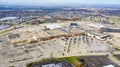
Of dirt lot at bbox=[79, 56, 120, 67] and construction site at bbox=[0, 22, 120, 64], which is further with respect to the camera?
construction site at bbox=[0, 22, 120, 64]

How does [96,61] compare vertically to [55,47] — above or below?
below

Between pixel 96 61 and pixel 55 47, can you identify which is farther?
pixel 55 47

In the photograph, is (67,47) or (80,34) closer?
(67,47)

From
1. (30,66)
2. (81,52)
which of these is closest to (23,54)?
(30,66)

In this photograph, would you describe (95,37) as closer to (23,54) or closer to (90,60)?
(90,60)

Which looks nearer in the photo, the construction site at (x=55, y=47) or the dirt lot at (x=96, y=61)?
the dirt lot at (x=96, y=61)

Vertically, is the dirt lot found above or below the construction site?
below

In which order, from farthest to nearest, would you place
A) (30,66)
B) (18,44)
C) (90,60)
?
(18,44)
(90,60)
(30,66)

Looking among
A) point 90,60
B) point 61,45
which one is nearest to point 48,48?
point 61,45

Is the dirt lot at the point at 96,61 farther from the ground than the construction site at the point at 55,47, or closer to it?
closer to it

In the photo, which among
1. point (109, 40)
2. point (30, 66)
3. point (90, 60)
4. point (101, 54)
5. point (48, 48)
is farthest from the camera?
point (109, 40)
